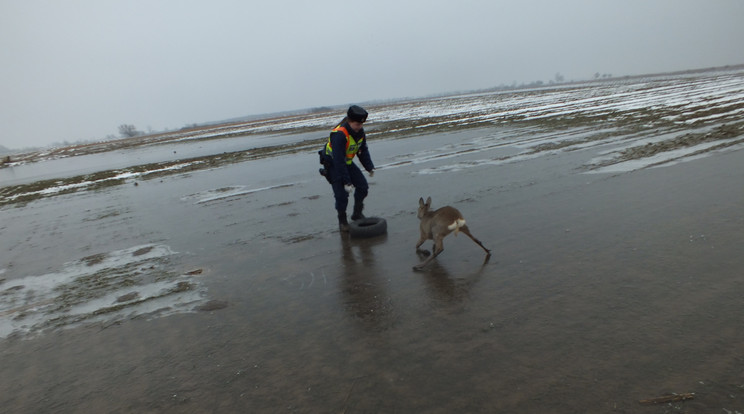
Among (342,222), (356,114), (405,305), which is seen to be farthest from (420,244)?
(356,114)

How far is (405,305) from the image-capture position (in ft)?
14.0

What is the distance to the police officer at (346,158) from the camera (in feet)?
22.2

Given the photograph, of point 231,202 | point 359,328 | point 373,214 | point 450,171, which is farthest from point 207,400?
point 450,171

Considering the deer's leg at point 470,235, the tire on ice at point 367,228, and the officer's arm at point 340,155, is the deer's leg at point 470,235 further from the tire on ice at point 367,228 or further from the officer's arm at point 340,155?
the officer's arm at point 340,155

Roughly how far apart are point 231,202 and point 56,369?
23.4ft

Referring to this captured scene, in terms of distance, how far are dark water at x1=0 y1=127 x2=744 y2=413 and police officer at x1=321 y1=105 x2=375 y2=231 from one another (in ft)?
2.43

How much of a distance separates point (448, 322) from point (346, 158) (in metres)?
3.88

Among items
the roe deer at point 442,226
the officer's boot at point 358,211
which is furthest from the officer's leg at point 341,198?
the roe deer at point 442,226

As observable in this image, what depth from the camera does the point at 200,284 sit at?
545 cm

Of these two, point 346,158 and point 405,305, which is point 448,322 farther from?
point 346,158

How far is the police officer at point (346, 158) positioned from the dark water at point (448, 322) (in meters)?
0.74

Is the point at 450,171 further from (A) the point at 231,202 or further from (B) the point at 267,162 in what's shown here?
(B) the point at 267,162

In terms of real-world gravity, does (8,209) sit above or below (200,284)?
above

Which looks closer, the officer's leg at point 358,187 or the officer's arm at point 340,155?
the officer's arm at point 340,155
